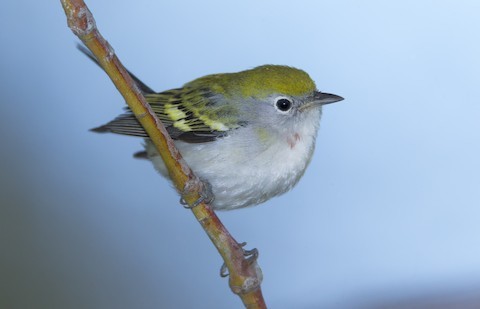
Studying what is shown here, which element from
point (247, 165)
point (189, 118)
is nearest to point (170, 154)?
point (247, 165)

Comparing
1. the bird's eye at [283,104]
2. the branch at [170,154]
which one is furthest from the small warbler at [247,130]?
the branch at [170,154]

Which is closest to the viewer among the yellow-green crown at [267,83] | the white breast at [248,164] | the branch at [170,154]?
the branch at [170,154]

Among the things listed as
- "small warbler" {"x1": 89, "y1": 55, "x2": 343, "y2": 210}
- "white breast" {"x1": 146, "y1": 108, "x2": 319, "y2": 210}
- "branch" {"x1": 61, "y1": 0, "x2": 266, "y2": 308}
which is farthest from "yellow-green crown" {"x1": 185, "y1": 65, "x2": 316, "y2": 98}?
"branch" {"x1": 61, "y1": 0, "x2": 266, "y2": 308}

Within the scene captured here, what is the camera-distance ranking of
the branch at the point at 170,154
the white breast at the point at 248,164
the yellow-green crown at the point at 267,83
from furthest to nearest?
1. the yellow-green crown at the point at 267,83
2. the white breast at the point at 248,164
3. the branch at the point at 170,154

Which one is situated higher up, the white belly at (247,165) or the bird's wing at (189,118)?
the bird's wing at (189,118)

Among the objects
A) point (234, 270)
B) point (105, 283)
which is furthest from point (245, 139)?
point (105, 283)

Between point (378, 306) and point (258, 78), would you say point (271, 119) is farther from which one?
point (378, 306)

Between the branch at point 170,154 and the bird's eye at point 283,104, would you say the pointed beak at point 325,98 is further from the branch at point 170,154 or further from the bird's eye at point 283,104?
the branch at point 170,154
